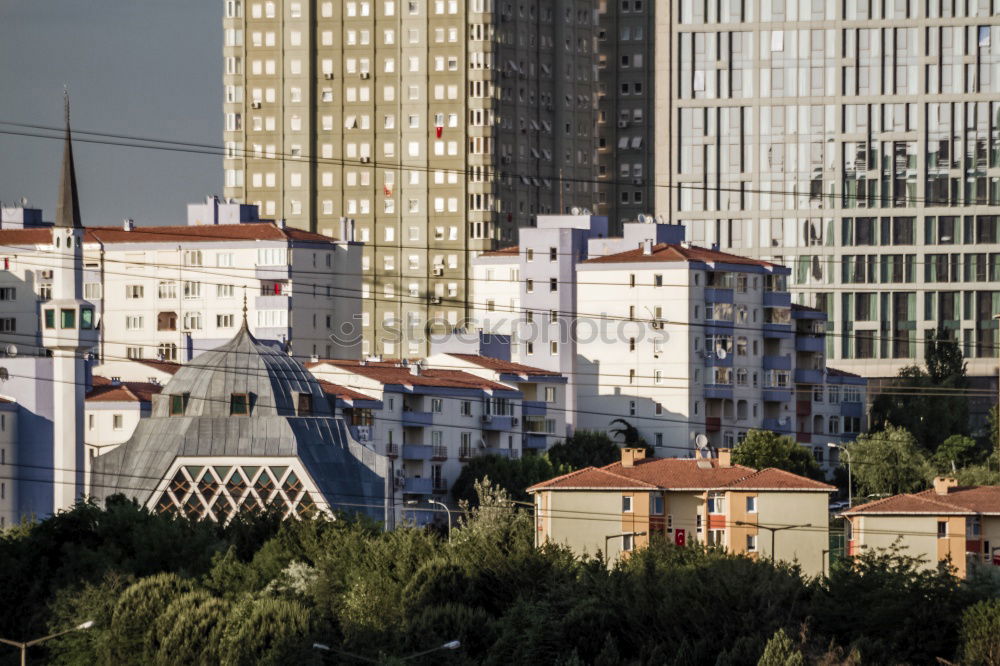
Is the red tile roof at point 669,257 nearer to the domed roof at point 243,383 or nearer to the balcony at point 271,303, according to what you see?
the balcony at point 271,303

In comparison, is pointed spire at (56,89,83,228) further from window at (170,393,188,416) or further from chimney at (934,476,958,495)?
chimney at (934,476,958,495)

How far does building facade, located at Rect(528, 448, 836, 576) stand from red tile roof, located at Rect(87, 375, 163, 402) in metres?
25.4

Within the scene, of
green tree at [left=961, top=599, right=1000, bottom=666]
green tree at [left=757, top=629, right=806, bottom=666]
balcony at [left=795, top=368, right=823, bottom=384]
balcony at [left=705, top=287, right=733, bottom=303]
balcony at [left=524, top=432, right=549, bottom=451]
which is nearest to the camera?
green tree at [left=757, top=629, right=806, bottom=666]

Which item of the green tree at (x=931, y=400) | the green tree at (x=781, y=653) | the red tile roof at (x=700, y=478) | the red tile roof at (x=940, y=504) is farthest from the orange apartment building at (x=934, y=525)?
the green tree at (x=931, y=400)

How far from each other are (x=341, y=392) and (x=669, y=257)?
33.0 m

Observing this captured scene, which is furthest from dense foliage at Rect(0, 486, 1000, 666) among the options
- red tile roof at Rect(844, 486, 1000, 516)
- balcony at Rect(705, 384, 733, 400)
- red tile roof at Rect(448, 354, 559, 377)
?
balcony at Rect(705, 384, 733, 400)

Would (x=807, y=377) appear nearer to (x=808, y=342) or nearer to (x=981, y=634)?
(x=808, y=342)

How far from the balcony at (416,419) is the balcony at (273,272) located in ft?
111

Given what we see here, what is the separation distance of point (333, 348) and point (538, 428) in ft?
92.0

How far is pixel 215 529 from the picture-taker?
4921 inches

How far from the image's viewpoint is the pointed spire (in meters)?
156

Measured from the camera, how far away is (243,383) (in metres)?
150

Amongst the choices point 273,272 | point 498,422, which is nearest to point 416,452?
point 498,422

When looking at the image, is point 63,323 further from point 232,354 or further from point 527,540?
point 527,540
